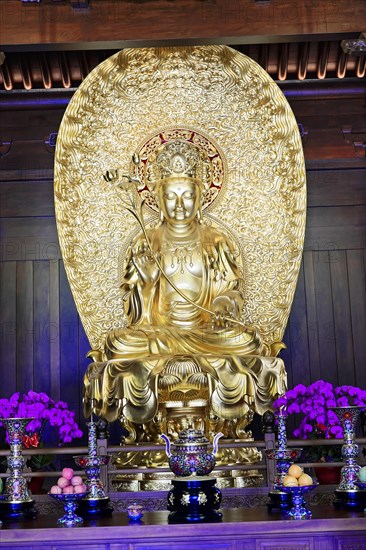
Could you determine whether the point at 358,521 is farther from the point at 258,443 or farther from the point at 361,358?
the point at 361,358

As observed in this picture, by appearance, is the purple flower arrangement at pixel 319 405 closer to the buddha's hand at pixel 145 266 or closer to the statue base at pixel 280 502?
the statue base at pixel 280 502

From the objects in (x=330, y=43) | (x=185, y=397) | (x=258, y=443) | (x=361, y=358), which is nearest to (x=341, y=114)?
(x=330, y=43)

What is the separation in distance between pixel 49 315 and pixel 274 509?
305 centimetres

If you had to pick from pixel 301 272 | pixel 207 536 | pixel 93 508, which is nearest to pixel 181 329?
pixel 301 272

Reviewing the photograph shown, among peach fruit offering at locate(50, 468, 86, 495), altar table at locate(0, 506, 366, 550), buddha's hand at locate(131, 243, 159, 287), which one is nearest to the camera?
altar table at locate(0, 506, 366, 550)

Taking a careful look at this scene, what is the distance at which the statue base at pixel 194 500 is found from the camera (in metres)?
3.03

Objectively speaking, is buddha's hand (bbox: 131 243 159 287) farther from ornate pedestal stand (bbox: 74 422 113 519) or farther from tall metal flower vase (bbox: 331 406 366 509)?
tall metal flower vase (bbox: 331 406 366 509)

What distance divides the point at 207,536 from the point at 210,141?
11.9 ft

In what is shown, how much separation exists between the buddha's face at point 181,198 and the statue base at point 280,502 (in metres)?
2.86

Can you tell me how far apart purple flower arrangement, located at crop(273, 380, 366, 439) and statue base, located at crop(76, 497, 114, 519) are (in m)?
1.37

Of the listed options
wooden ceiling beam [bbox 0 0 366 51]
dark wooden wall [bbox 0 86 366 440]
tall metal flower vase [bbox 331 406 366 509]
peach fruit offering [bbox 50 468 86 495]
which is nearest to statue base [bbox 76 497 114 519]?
peach fruit offering [bbox 50 468 86 495]

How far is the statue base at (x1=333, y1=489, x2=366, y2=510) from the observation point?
3.21m

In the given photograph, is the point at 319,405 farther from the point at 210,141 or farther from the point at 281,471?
the point at 210,141

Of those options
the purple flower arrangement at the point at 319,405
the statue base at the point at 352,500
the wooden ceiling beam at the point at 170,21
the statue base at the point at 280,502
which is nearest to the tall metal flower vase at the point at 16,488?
the statue base at the point at 280,502
